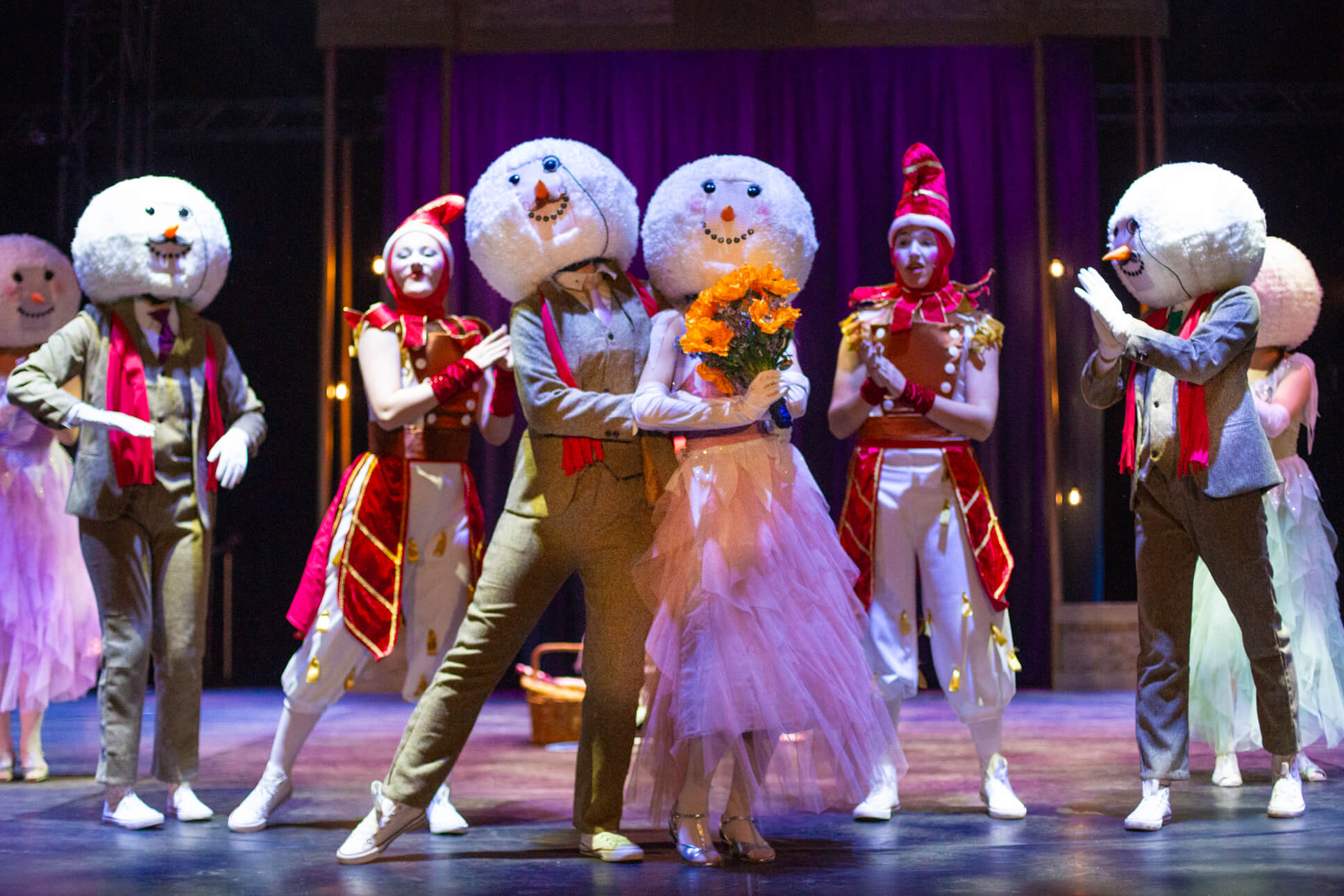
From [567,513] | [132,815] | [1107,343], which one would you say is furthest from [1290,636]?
[132,815]

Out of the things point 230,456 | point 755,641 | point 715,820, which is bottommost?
point 715,820

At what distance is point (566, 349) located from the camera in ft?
9.27

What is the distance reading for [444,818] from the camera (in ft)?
10.4

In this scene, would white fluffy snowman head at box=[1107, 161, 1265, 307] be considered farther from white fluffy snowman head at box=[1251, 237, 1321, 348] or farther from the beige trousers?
the beige trousers

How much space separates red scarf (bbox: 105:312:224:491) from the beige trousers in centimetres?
101

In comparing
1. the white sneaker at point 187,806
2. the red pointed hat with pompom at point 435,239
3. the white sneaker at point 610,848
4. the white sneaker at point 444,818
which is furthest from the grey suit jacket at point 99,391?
the white sneaker at point 610,848

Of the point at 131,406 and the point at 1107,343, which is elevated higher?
the point at 1107,343

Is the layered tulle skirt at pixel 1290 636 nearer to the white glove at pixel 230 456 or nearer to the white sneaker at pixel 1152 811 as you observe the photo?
the white sneaker at pixel 1152 811

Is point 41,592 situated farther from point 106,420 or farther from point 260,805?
point 260,805

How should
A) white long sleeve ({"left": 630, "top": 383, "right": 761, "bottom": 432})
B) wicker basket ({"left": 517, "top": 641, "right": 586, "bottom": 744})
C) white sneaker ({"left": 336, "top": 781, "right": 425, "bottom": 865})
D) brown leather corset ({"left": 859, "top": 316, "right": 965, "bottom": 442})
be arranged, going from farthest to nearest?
wicker basket ({"left": 517, "top": 641, "right": 586, "bottom": 744}), brown leather corset ({"left": 859, "top": 316, "right": 965, "bottom": 442}), white sneaker ({"left": 336, "top": 781, "right": 425, "bottom": 865}), white long sleeve ({"left": 630, "top": 383, "right": 761, "bottom": 432})

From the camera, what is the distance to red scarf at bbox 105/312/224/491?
3195 millimetres

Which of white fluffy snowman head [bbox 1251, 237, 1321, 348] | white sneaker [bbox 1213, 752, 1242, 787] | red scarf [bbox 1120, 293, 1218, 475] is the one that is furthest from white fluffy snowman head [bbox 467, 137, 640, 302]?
white sneaker [bbox 1213, 752, 1242, 787]

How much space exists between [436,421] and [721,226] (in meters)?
0.94

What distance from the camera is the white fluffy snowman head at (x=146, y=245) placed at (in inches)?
130
